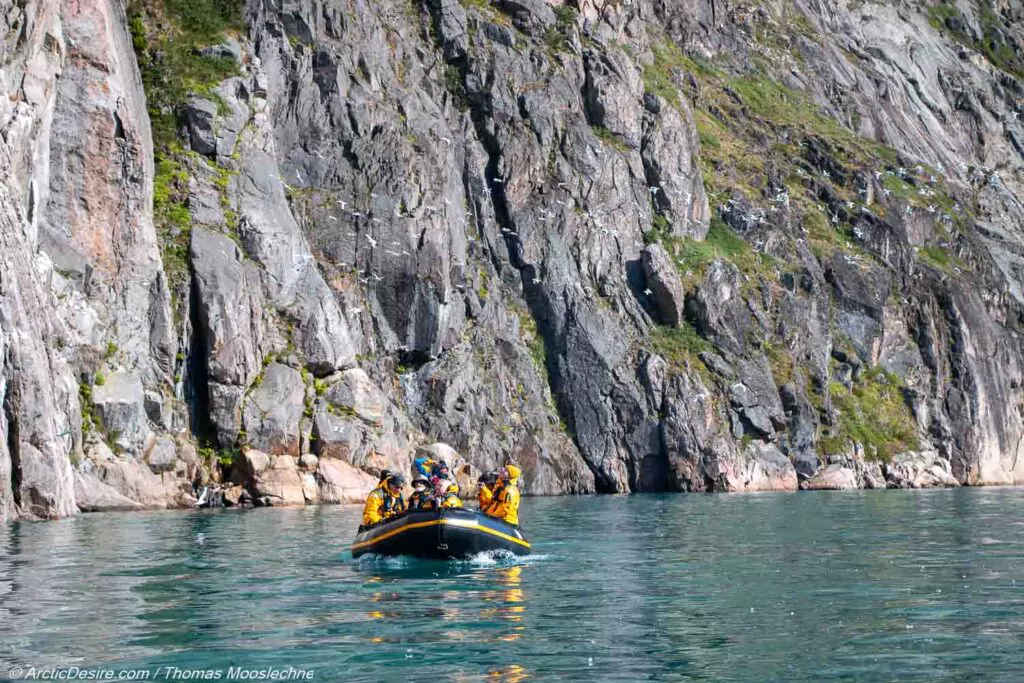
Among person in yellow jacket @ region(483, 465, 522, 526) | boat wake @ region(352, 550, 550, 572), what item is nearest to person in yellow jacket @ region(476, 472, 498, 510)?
person in yellow jacket @ region(483, 465, 522, 526)

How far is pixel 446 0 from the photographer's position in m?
82.5

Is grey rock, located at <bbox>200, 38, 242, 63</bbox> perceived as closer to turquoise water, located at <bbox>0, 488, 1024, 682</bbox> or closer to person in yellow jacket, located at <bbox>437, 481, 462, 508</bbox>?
turquoise water, located at <bbox>0, 488, 1024, 682</bbox>

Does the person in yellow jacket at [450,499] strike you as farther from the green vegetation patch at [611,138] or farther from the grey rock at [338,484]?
the green vegetation patch at [611,138]

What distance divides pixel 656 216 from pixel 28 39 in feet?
161

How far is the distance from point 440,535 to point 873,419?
6606 cm

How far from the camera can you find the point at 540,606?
19.5 metres

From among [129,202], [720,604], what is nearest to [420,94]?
[129,202]

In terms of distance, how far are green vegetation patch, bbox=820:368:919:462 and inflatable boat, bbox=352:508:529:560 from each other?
58.6 metres

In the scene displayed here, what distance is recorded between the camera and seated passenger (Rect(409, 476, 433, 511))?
26.3 metres

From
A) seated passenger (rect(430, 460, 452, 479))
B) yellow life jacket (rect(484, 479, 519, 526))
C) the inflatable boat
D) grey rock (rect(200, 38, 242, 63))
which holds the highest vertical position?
grey rock (rect(200, 38, 242, 63))

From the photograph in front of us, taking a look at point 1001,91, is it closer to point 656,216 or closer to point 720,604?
point 656,216

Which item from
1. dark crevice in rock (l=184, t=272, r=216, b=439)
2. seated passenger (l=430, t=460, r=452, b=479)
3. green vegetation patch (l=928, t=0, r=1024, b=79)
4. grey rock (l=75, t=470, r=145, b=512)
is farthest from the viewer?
green vegetation patch (l=928, t=0, r=1024, b=79)

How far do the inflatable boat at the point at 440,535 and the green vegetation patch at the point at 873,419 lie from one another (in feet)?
Answer: 192

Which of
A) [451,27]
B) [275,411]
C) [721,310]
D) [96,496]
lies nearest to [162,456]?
[96,496]
